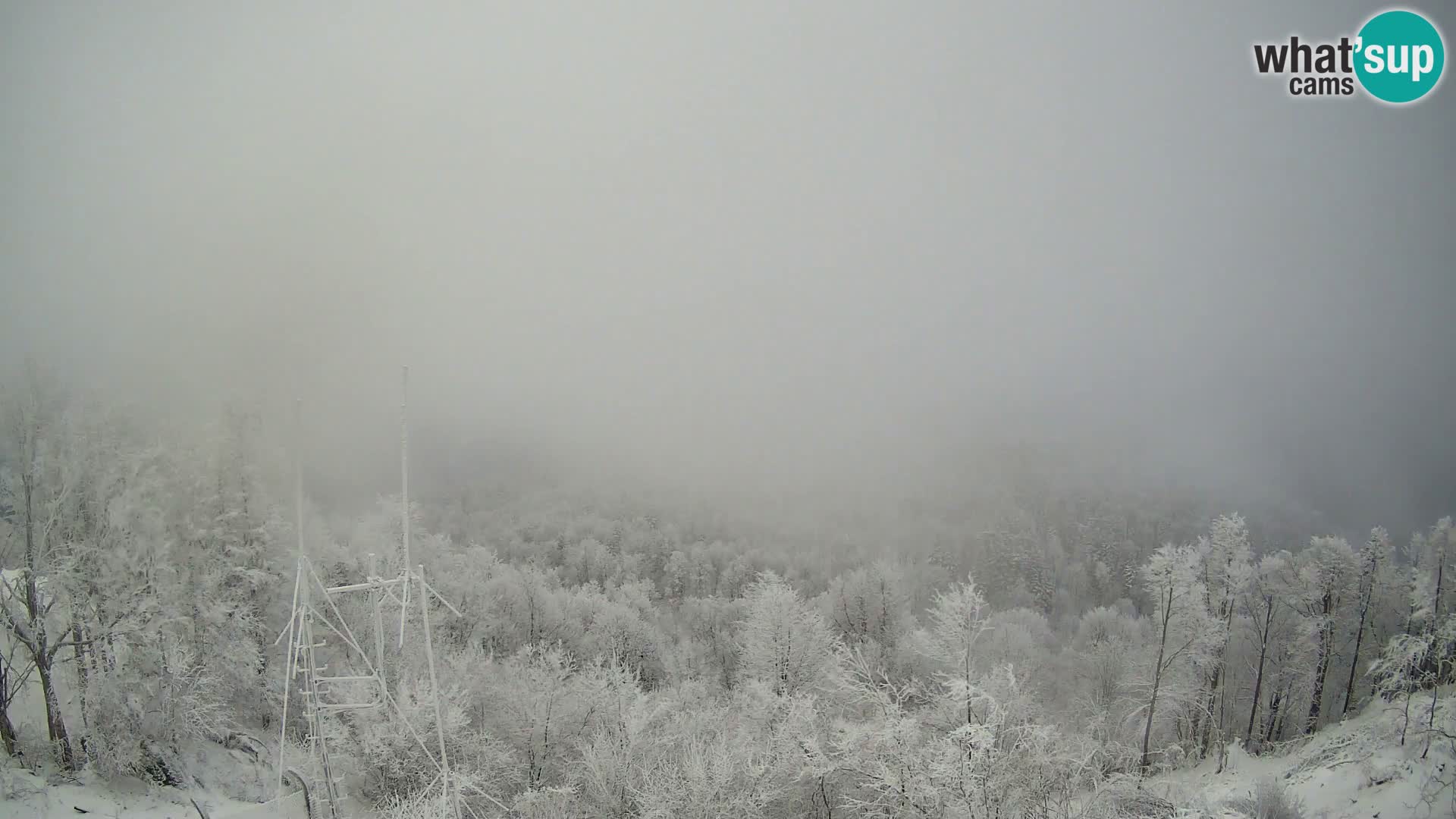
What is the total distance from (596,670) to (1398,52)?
6777 centimetres

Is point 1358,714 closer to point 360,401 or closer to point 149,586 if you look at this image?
point 360,401

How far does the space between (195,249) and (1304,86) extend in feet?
189

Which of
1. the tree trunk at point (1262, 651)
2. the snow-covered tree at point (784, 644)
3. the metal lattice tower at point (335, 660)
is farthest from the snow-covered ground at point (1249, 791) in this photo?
the snow-covered tree at point (784, 644)

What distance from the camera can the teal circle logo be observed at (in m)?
41.3

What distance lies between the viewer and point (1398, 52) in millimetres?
45750

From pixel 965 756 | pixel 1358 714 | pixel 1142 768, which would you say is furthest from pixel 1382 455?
pixel 965 756

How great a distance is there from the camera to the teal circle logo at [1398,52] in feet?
135

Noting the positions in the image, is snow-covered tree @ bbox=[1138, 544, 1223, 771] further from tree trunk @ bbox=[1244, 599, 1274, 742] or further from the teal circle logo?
the teal circle logo

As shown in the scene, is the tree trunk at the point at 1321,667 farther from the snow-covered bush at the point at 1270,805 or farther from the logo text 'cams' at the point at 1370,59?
the logo text 'cams' at the point at 1370,59

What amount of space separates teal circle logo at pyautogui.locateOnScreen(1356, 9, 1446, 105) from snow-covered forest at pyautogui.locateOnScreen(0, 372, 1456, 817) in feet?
95.8

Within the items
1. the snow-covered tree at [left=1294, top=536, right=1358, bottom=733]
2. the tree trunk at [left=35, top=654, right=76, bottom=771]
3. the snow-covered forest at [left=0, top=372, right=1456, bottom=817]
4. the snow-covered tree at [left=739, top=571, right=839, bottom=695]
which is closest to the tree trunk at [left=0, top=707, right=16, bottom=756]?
the snow-covered forest at [left=0, top=372, right=1456, bottom=817]

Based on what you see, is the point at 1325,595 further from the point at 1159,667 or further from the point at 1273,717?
the point at 1159,667

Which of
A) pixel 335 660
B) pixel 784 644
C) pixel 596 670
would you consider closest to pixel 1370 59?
pixel 784 644

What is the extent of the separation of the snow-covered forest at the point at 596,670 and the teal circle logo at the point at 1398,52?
1149 inches
